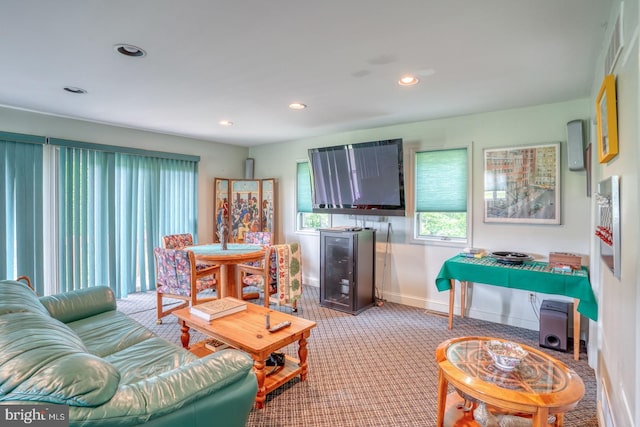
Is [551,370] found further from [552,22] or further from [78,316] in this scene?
[78,316]

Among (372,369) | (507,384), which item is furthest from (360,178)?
(507,384)

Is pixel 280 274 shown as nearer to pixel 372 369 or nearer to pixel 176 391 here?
pixel 372 369

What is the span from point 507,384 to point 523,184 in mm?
2549

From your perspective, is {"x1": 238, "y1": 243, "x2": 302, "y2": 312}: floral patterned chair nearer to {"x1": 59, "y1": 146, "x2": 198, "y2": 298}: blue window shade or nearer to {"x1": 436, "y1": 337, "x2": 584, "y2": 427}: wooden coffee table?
{"x1": 59, "y1": 146, "x2": 198, "y2": 298}: blue window shade

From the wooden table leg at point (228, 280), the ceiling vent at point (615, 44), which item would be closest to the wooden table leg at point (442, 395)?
the ceiling vent at point (615, 44)

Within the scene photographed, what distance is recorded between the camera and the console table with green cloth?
2666 millimetres

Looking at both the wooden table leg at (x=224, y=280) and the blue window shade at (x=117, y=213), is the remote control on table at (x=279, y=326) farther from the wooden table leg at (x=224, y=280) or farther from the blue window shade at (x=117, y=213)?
the blue window shade at (x=117, y=213)

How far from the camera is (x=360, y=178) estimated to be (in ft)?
13.9

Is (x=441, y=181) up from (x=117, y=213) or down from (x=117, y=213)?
up

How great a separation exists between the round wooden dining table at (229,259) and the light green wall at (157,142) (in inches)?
69.5

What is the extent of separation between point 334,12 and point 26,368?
201cm

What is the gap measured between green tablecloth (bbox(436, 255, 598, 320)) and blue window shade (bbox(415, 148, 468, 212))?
75 cm

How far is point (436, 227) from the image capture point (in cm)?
415

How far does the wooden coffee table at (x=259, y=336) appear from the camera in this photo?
2.07m
